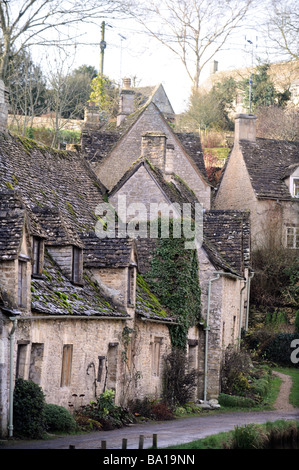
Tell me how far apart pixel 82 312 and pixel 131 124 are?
24.8m

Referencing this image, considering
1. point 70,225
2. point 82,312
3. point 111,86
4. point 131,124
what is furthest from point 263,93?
point 82,312

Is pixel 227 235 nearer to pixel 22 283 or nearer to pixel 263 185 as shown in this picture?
pixel 263 185

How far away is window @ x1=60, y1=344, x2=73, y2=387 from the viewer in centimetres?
2077

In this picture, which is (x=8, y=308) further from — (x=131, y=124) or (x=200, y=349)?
(x=131, y=124)

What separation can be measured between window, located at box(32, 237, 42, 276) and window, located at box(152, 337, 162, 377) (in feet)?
22.3

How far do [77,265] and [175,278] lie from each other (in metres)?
6.37

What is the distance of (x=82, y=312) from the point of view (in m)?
21.0

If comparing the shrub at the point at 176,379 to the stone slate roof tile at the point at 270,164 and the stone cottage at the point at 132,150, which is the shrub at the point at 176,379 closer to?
the stone cottage at the point at 132,150

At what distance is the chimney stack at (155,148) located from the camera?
110 feet

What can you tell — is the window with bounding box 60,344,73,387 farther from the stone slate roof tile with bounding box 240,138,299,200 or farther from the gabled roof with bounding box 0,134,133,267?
the stone slate roof tile with bounding box 240,138,299,200

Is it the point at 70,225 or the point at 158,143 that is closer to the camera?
the point at 70,225

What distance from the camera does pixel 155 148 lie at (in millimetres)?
33906

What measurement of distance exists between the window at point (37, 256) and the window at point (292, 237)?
3069 cm
